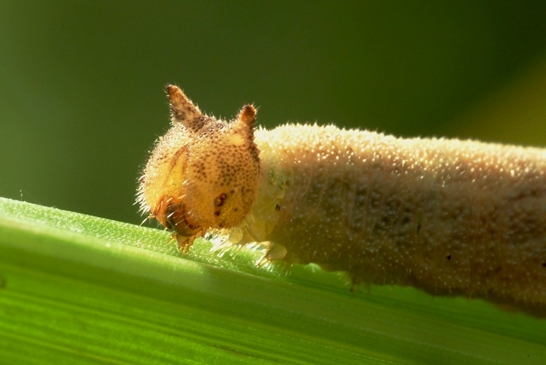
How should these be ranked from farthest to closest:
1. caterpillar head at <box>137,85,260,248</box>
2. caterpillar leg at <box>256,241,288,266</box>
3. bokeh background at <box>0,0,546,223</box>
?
bokeh background at <box>0,0,546,223</box> < caterpillar leg at <box>256,241,288,266</box> < caterpillar head at <box>137,85,260,248</box>

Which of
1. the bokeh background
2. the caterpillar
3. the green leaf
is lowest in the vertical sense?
the green leaf

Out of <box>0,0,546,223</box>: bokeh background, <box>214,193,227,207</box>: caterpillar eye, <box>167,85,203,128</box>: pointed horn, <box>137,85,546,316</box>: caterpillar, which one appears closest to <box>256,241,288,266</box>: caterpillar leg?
<box>137,85,546,316</box>: caterpillar

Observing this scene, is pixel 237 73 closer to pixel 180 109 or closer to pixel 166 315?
pixel 180 109

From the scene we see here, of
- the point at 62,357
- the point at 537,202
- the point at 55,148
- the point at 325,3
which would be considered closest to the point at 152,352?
the point at 62,357

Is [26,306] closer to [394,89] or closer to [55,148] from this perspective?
[55,148]

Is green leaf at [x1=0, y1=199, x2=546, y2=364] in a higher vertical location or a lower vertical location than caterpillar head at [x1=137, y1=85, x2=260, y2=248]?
lower

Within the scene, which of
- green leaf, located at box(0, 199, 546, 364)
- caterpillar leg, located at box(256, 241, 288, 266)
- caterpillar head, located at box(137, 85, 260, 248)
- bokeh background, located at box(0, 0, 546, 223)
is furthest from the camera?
bokeh background, located at box(0, 0, 546, 223)

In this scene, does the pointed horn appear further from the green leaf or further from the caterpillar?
the green leaf
